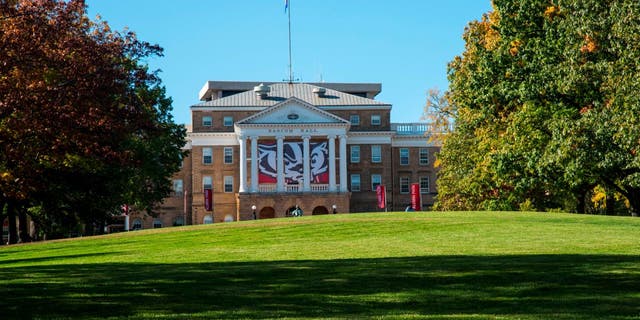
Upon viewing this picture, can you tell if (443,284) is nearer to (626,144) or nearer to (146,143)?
(626,144)

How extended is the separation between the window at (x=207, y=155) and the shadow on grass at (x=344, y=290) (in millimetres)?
77882

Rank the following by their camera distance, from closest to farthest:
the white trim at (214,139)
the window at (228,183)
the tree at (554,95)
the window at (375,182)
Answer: the tree at (554,95), the white trim at (214,139), the window at (228,183), the window at (375,182)

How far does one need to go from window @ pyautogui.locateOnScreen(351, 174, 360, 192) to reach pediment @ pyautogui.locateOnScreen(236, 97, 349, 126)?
26.5ft

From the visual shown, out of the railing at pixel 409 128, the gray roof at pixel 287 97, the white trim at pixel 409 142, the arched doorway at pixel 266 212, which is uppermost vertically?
the gray roof at pixel 287 97

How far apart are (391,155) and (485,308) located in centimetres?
8790

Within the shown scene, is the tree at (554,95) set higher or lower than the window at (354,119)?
lower

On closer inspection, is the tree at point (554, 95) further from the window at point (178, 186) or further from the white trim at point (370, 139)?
the window at point (178, 186)

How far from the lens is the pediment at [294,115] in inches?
3659

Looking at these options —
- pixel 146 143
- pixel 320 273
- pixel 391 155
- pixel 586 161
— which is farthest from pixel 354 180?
A: pixel 320 273

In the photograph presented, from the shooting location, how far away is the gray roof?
97.9 m

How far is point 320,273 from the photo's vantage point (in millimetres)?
16484

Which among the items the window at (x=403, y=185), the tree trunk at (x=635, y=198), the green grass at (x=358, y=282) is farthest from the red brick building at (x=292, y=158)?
the green grass at (x=358, y=282)

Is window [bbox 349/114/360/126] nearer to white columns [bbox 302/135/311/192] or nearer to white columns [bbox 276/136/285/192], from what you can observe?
white columns [bbox 302/135/311/192]

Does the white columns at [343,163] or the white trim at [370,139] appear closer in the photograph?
the white columns at [343,163]
